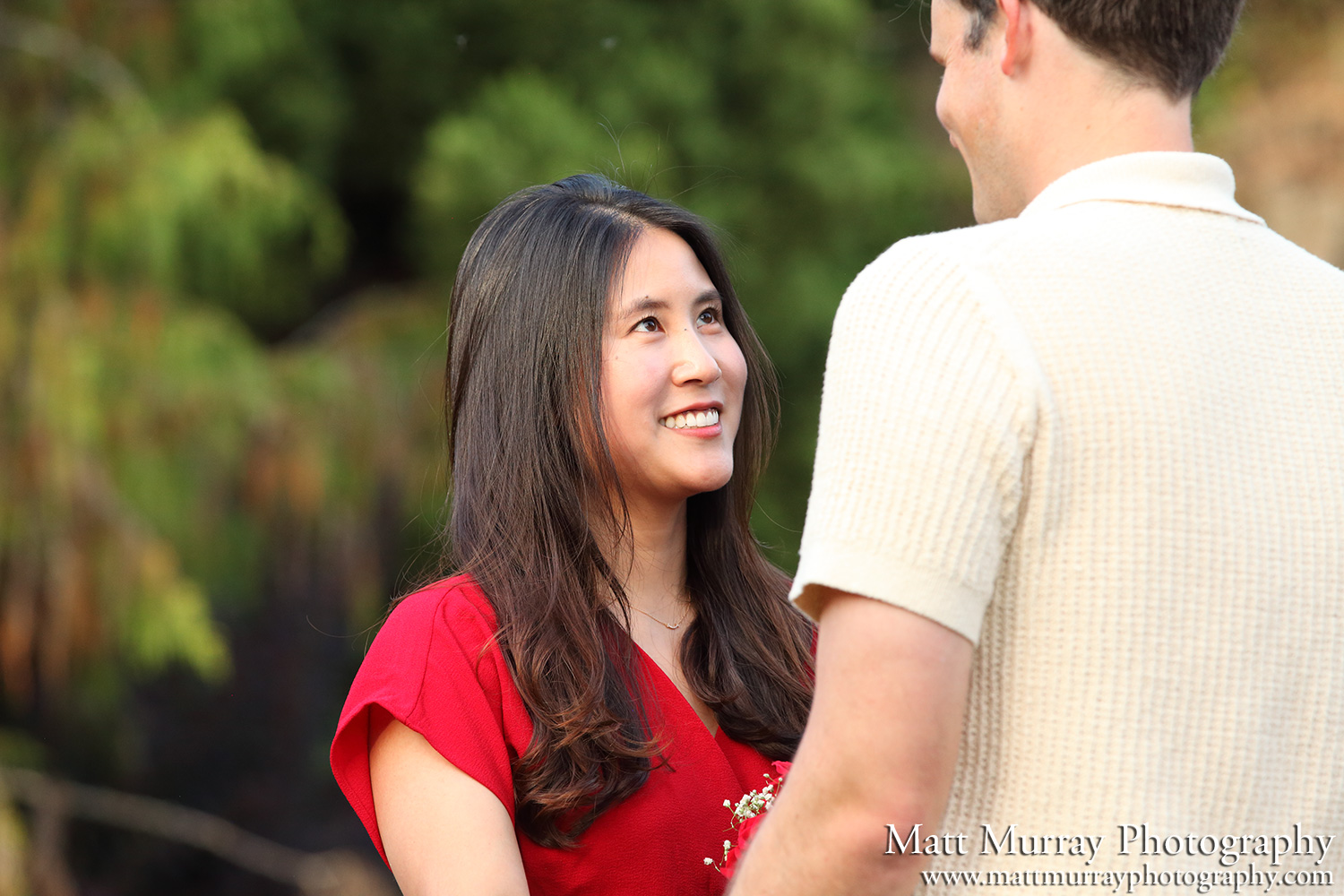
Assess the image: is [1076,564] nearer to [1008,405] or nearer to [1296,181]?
[1008,405]

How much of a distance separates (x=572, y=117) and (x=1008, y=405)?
5.10m

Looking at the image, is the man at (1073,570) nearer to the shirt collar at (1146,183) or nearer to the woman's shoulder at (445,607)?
the shirt collar at (1146,183)

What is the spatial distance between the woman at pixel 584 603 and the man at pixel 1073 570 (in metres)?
Result: 0.62

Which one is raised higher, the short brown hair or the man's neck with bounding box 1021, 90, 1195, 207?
the short brown hair

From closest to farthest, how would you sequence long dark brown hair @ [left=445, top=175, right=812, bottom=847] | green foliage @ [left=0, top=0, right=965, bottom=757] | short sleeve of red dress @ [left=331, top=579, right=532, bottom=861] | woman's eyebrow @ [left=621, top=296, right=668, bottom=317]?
short sleeve of red dress @ [left=331, top=579, right=532, bottom=861]
long dark brown hair @ [left=445, top=175, right=812, bottom=847]
woman's eyebrow @ [left=621, top=296, right=668, bottom=317]
green foliage @ [left=0, top=0, right=965, bottom=757]

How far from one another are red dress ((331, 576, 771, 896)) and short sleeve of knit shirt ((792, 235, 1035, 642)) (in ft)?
2.27

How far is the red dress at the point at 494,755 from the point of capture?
1.54m

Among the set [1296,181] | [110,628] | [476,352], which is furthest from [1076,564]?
[1296,181]

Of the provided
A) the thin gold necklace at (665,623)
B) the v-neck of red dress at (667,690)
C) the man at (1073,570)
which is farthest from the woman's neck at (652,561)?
the man at (1073,570)

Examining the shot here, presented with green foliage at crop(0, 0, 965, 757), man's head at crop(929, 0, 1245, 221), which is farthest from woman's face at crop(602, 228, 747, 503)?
man's head at crop(929, 0, 1245, 221)

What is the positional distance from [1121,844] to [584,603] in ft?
3.01

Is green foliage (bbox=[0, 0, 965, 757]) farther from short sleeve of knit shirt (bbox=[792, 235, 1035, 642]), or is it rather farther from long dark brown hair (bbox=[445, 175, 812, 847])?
short sleeve of knit shirt (bbox=[792, 235, 1035, 642])

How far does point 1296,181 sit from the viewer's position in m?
8.12

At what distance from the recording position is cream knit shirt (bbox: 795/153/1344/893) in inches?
38.0
